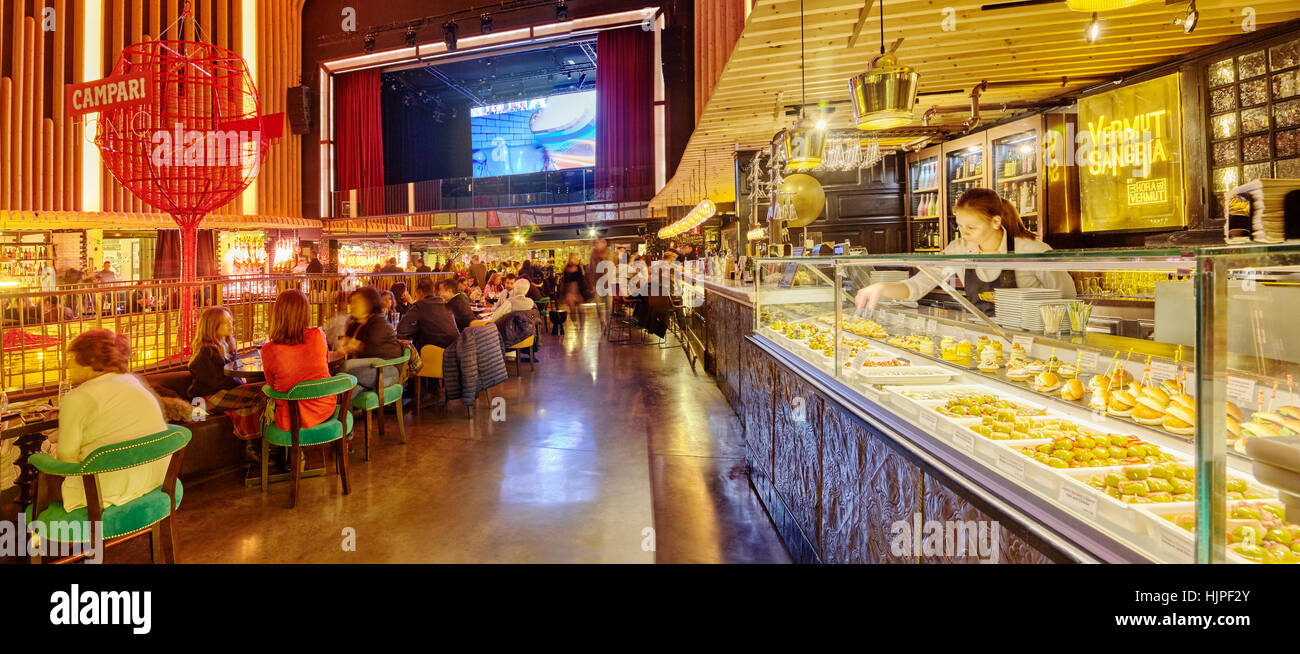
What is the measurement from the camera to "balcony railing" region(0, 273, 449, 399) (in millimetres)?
3900

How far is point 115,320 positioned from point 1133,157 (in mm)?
8326

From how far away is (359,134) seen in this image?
55.5 feet

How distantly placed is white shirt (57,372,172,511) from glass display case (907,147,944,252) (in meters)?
7.40

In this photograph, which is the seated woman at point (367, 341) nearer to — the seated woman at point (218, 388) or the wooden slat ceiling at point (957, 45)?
the seated woman at point (218, 388)

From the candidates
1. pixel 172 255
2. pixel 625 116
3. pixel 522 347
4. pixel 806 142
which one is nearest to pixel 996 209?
pixel 806 142

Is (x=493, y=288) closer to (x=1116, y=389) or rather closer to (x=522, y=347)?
(x=522, y=347)

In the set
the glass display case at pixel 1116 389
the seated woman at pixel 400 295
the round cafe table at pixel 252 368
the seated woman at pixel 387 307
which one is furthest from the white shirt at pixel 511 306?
the glass display case at pixel 1116 389

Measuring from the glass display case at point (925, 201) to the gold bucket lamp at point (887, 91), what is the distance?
4.79 m

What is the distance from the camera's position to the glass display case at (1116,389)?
107 cm

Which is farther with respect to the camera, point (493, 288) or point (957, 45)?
point (493, 288)

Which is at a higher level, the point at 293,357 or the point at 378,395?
the point at 293,357

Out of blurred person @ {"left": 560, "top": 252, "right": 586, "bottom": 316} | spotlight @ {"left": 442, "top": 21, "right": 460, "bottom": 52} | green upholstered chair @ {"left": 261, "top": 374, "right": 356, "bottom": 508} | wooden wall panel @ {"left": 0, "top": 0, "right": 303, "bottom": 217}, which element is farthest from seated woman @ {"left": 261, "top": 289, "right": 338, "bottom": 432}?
spotlight @ {"left": 442, "top": 21, "right": 460, "bottom": 52}
